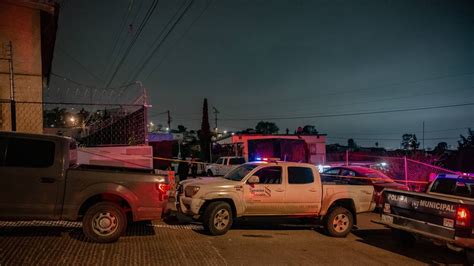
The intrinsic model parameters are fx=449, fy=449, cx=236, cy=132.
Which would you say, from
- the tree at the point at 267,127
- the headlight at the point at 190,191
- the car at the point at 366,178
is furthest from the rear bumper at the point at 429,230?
the tree at the point at 267,127

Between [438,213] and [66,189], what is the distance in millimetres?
6741

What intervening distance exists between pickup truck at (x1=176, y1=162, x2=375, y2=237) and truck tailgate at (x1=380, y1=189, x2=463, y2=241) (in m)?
1.43

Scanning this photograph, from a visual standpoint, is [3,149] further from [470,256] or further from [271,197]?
[470,256]

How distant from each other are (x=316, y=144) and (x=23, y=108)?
115 ft

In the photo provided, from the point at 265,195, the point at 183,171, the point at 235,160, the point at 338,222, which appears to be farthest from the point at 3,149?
the point at 235,160

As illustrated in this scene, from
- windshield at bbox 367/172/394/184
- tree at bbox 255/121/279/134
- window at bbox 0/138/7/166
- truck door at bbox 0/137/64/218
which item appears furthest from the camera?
tree at bbox 255/121/279/134

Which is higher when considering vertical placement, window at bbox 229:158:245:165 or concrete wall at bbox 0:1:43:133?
concrete wall at bbox 0:1:43:133

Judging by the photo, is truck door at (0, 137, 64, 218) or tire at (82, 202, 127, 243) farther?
tire at (82, 202, 127, 243)

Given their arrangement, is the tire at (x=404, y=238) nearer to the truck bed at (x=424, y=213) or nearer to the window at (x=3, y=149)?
the truck bed at (x=424, y=213)

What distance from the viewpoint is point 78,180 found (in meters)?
8.23

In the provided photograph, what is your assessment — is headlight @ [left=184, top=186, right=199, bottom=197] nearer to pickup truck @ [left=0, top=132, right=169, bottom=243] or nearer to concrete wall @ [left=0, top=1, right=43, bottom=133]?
pickup truck @ [left=0, top=132, right=169, bottom=243]

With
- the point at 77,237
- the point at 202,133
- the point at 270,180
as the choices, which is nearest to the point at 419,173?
the point at 270,180

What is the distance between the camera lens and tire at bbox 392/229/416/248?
953 centimetres

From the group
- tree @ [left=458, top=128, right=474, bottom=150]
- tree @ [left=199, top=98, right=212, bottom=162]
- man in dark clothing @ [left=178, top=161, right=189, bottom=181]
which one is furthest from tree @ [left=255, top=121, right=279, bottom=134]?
man in dark clothing @ [left=178, top=161, right=189, bottom=181]
